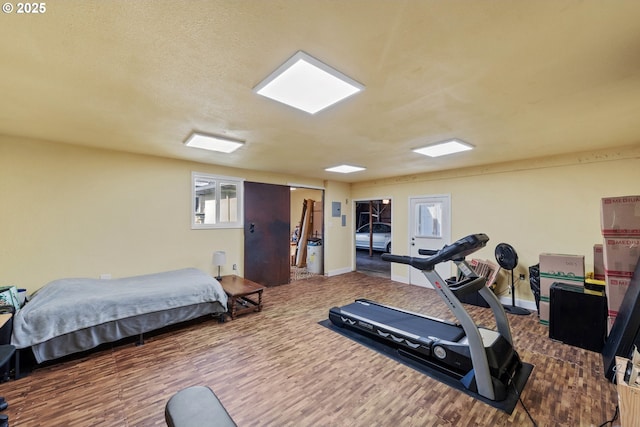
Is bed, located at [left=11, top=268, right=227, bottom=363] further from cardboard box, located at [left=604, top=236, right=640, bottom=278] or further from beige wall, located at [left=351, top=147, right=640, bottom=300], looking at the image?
beige wall, located at [left=351, top=147, right=640, bottom=300]

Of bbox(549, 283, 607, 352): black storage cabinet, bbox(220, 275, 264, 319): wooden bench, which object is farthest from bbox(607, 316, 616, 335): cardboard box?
bbox(220, 275, 264, 319): wooden bench

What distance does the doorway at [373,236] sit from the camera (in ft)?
28.4

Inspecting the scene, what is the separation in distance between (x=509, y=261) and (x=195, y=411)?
15.5 feet

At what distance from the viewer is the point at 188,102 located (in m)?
2.16

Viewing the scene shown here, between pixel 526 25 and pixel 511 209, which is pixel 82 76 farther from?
pixel 511 209

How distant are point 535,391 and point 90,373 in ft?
13.1

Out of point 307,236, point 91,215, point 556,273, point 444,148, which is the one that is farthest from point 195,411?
point 307,236

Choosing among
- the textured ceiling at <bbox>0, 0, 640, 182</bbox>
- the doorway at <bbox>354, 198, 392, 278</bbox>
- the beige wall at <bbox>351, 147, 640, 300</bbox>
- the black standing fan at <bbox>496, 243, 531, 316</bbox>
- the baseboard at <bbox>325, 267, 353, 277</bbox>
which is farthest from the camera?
the doorway at <bbox>354, 198, 392, 278</bbox>

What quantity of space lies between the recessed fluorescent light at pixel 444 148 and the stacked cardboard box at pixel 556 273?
6.08ft

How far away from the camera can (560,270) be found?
11.0 ft

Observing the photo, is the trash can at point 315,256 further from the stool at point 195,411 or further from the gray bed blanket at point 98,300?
the stool at point 195,411

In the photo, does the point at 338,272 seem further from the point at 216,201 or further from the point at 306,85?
the point at 306,85

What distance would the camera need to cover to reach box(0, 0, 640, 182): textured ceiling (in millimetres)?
1211

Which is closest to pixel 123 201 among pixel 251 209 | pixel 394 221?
pixel 251 209
